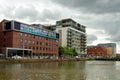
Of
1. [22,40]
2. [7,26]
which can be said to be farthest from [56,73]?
[7,26]

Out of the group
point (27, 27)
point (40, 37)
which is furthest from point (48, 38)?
point (27, 27)

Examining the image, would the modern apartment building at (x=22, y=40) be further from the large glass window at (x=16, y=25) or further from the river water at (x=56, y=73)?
the river water at (x=56, y=73)

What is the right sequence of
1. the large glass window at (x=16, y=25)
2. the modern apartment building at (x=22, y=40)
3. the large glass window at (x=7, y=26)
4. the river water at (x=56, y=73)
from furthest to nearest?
the large glass window at (x=7, y=26), the large glass window at (x=16, y=25), the modern apartment building at (x=22, y=40), the river water at (x=56, y=73)

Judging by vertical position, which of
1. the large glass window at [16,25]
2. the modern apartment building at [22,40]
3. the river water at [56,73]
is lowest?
the river water at [56,73]

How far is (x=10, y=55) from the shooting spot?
123812 mm

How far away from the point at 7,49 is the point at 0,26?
1058 inches

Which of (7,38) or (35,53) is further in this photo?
(35,53)

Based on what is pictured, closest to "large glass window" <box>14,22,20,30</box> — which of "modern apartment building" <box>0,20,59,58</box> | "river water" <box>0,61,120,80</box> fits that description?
"modern apartment building" <box>0,20,59,58</box>

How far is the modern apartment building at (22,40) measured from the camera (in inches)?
5212

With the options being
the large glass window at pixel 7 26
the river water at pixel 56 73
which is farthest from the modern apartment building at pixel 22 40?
the river water at pixel 56 73

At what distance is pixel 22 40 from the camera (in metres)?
142

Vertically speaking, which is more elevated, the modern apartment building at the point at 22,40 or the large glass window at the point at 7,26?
the large glass window at the point at 7,26

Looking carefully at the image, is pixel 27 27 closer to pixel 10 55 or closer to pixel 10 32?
pixel 10 32

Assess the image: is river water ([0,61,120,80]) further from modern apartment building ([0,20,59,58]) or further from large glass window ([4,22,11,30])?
large glass window ([4,22,11,30])
